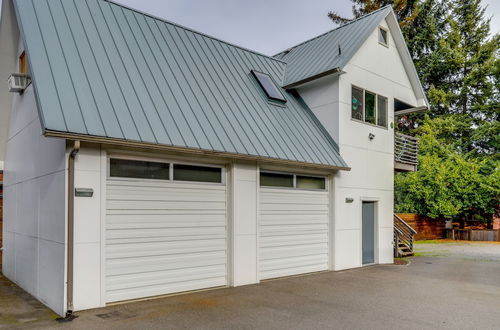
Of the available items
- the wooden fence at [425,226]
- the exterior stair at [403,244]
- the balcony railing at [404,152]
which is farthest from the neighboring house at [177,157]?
the wooden fence at [425,226]

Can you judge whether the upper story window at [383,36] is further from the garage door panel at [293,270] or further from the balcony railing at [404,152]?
the garage door panel at [293,270]

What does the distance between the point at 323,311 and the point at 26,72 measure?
25.7 feet

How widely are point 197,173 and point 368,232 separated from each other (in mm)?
6598

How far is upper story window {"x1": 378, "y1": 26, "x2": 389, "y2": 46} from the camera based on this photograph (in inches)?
510

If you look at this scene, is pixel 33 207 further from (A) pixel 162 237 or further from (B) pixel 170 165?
(B) pixel 170 165

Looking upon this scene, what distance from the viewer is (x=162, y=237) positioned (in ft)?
→ 25.2

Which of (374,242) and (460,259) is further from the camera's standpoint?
(460,259)

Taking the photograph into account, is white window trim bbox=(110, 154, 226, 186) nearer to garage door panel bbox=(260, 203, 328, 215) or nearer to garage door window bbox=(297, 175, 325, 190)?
garage door panel bbox=(260, 203, 328, 215)

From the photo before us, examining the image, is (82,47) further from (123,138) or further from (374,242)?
(374,242)

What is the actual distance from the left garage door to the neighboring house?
3cm

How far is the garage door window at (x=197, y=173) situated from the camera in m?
8.02

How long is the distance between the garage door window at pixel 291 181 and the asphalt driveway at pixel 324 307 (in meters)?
2.35

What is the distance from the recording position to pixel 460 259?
1398 cm

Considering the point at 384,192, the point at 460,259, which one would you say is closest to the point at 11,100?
the point at 384,192
